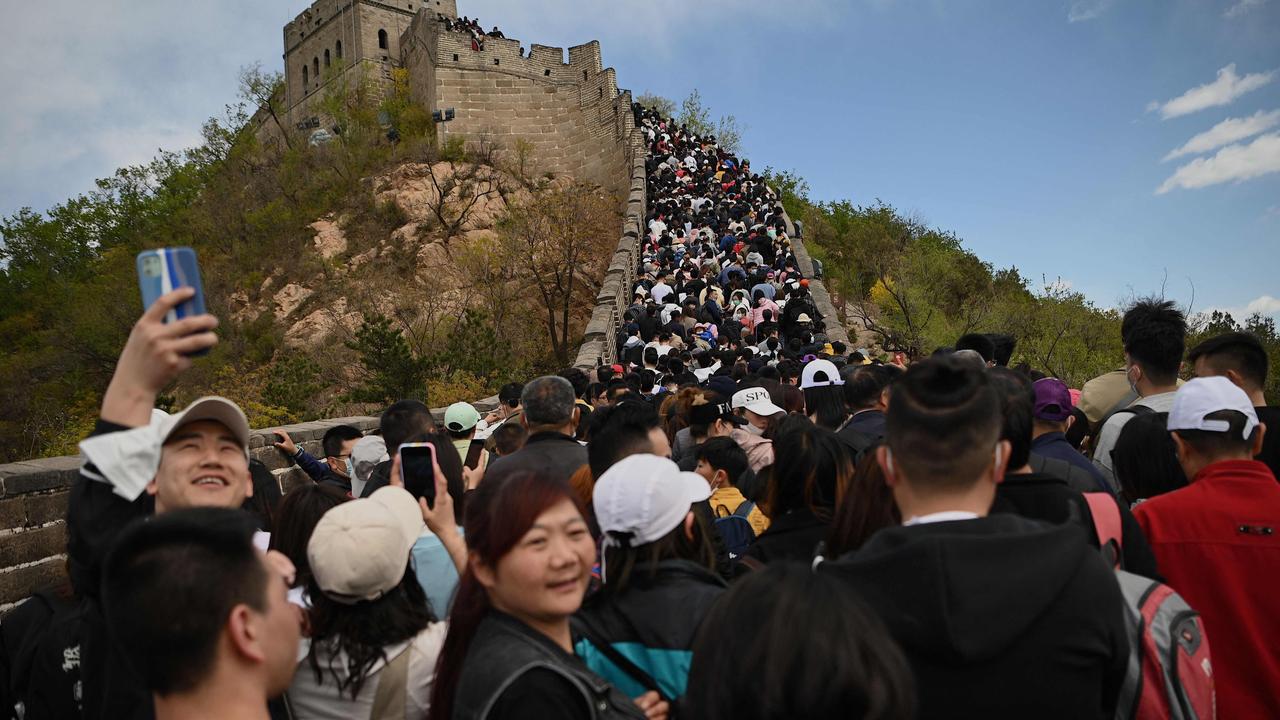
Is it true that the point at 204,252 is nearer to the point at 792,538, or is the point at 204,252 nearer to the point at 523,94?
the point at 523,94

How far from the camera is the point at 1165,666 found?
217 cm

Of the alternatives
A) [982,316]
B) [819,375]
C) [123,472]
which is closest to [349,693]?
[123,472]

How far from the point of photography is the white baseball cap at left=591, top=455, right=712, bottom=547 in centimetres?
246

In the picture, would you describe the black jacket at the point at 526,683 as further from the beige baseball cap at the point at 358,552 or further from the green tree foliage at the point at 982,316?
the green tree foliage at the point at 982,316

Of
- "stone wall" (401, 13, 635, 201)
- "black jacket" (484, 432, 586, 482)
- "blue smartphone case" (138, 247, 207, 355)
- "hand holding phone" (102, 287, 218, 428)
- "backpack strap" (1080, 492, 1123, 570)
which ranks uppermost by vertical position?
"stone wall" (401, 13, 635, 201)

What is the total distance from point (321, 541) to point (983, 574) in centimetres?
181

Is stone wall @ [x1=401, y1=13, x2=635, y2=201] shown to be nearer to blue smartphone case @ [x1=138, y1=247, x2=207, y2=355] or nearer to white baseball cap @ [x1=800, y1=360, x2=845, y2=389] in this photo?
white baseball cap @ [x1=800, y1=360, x2=845, y2=389]

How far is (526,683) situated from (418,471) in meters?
1.41

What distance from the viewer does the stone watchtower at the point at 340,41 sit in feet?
146

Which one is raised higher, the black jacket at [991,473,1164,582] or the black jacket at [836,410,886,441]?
the black jacket at [836,410,886,441]

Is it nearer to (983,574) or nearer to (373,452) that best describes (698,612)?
(983,574)

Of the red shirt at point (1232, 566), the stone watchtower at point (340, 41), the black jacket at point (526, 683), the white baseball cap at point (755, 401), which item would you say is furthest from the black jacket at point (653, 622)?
the stone watchtower at point (340, 41)

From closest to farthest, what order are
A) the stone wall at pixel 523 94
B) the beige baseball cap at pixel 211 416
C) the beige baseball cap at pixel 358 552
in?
the beige baseball cap at pixel 358 552
the beige baseball cap at pixel 211 416
the stone wall at pixel 523 94

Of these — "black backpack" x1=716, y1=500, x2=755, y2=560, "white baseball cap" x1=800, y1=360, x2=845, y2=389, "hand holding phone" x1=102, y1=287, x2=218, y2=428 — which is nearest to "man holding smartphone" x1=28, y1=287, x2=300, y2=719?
"hand holding phone" x1=102, y1=287, x2=218, y2=428
